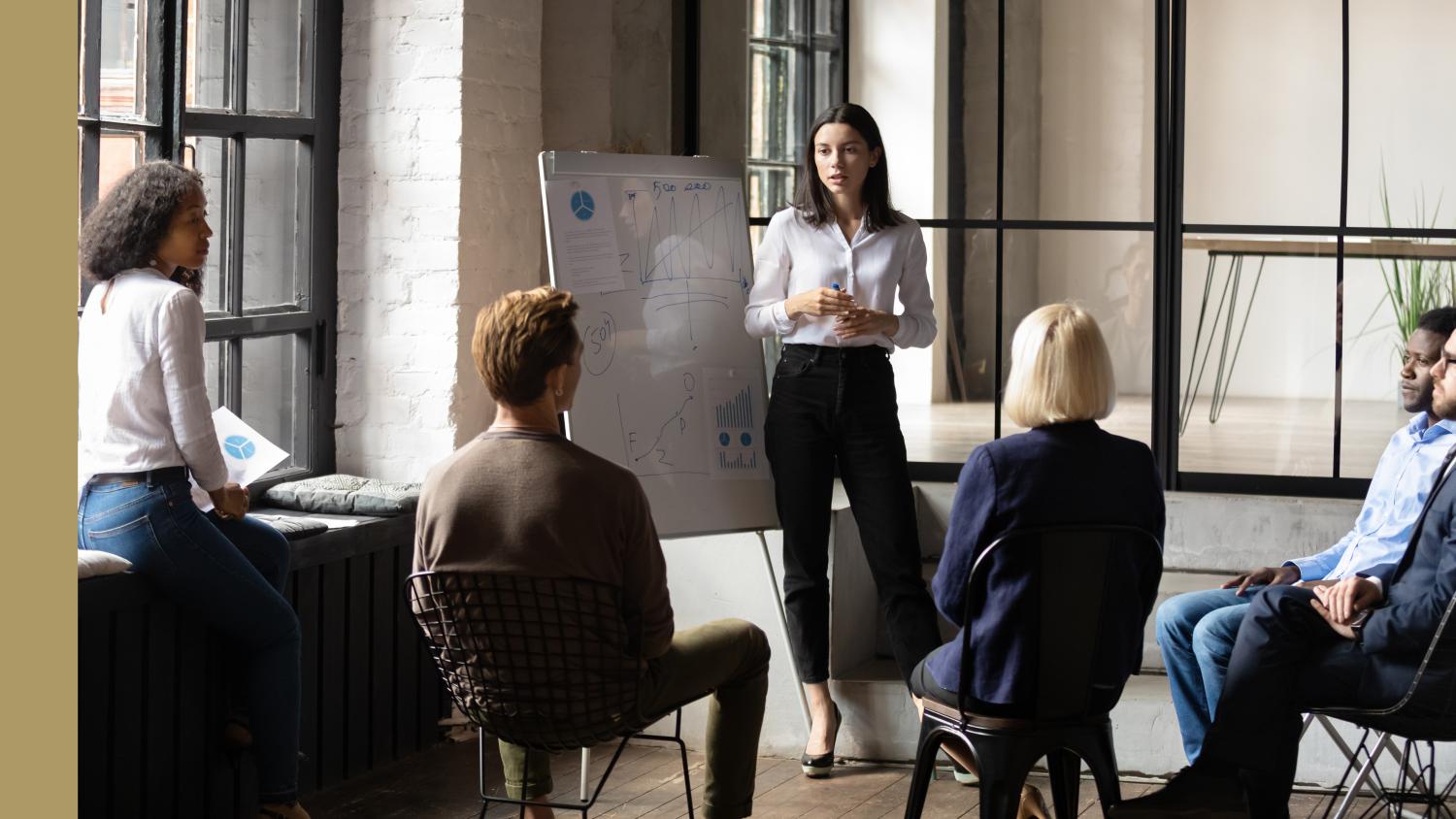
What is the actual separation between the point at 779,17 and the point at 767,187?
56 cm

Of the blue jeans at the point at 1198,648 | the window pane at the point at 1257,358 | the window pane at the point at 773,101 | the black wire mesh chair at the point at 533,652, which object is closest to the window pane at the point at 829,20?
the window pane at the point at 773,101

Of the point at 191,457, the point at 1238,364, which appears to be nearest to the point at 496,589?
the point at 191,457

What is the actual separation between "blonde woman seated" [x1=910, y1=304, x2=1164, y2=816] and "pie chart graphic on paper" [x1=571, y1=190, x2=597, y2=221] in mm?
1444

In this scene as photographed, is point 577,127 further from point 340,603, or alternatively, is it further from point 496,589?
point 496,589

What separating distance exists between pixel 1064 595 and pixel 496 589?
3.33 feet

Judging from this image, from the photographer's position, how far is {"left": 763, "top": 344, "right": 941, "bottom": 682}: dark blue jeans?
4.06 meters

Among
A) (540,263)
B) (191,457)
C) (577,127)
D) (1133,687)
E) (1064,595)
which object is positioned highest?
(577,127)

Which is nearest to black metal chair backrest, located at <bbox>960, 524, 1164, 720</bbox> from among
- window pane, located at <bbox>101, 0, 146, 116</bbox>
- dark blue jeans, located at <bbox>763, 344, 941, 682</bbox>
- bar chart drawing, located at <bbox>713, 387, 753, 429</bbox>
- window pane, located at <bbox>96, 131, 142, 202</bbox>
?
dark blue jeans, located at <bbox>763, 344, 941, 682</bbox>

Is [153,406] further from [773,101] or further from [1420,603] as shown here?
[773,101]

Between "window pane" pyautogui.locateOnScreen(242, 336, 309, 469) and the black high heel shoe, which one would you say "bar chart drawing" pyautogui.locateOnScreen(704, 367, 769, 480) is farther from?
"window pane" pyautogui.locateOnScreen(242, 336, 309, 469)

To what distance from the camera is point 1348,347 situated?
509cm

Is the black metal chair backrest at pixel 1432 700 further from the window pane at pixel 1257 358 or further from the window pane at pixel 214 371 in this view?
the window pane at pixel 214 371

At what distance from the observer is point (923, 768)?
3.11 meters

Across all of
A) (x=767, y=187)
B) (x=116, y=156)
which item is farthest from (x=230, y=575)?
(x=767, y=187)
